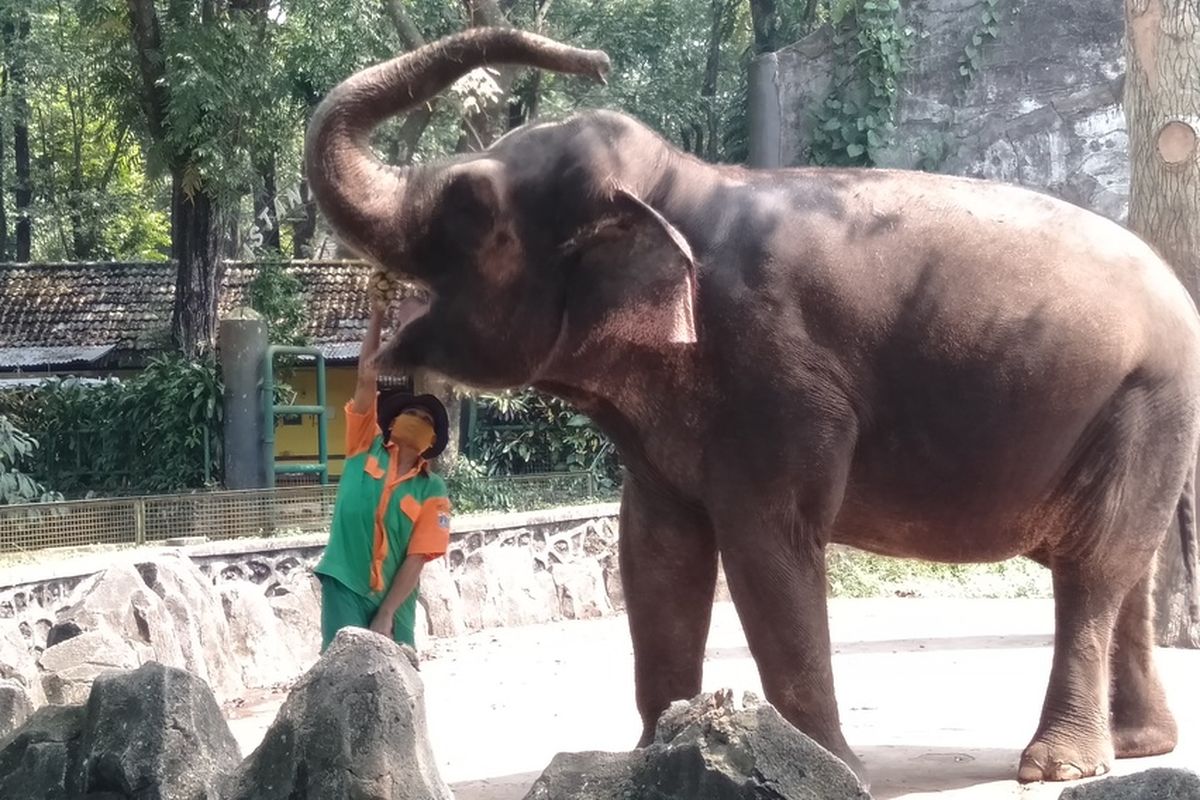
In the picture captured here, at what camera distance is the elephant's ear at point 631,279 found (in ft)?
15.1

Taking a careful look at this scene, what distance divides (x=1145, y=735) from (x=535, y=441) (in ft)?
51.9

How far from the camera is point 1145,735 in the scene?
221 inches

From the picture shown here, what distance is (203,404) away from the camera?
19344 millimetres

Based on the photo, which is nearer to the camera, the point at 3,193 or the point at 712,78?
the point at 712,78

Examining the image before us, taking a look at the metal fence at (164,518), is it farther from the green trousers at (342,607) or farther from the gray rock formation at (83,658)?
the green trousers at (342,607)

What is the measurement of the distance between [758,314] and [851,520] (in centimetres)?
81

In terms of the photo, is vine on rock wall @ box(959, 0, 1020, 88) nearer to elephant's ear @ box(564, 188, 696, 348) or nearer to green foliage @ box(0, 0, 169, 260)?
elephant's ear @ box(564, 188, 696, 348)

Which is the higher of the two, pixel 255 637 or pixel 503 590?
pixel 255 637

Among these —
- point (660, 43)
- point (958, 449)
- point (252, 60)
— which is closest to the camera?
point (958, 449)

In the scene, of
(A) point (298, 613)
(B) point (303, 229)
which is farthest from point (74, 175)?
(A) point (298, 613)

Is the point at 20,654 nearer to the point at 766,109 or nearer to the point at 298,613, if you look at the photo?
the point at 298,613

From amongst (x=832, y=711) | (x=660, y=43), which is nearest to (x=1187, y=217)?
(x=832, y=711)

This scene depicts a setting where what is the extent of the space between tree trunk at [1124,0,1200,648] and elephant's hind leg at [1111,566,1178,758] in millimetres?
3760

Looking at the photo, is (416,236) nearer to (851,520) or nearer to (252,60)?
(851,520)
